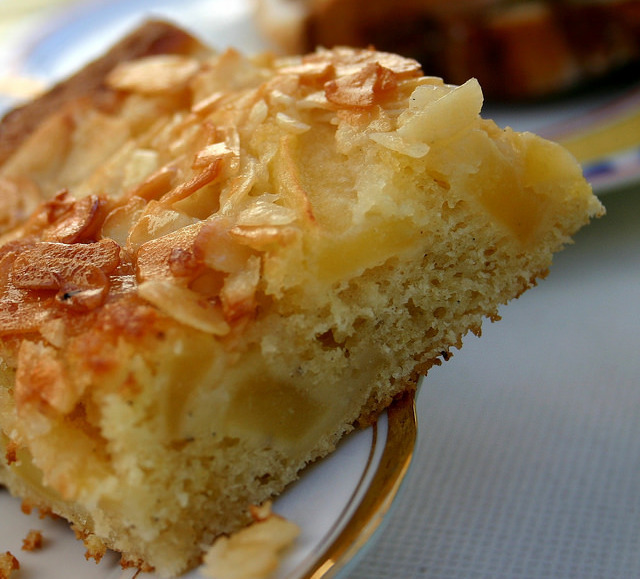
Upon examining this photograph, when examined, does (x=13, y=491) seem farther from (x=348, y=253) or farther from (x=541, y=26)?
(x=541, y=26)

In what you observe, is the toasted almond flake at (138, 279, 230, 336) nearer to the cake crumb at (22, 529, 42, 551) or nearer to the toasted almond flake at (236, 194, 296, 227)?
the toasted almond flake at (236, 194, 296, 227)

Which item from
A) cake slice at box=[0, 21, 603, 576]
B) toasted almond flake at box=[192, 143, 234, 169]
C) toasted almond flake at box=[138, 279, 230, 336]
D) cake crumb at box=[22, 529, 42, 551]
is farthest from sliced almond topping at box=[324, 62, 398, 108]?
cake crumb at box=[22, 529, 42, 551]

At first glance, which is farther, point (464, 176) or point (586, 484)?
point (586, 484)

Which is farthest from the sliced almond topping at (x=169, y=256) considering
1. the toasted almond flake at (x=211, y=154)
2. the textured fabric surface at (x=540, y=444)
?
the textured fabric surface at (x=540, y=444)

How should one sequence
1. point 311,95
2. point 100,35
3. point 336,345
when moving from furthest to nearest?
point 100,35, point 311,95, point 336,345

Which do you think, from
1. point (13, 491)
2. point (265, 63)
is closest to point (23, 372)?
point (13, 491)

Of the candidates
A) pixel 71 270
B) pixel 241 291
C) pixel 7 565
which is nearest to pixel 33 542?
pixel 7 565
